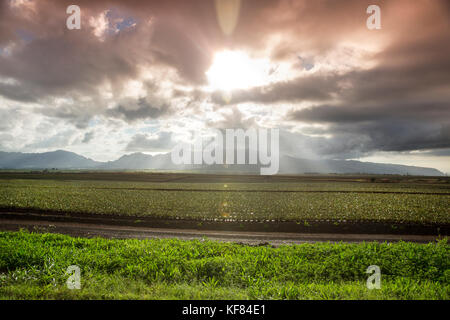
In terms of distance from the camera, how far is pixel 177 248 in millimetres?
10859

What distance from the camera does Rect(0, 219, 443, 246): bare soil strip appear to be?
16.4 meters

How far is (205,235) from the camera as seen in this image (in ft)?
57.2

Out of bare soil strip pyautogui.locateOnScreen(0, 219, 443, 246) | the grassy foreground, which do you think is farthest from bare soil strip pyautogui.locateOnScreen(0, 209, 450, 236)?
the grassy foreground

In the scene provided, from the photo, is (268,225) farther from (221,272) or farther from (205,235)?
(221,272)

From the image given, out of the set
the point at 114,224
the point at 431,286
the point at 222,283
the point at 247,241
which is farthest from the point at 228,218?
the point at 431,286

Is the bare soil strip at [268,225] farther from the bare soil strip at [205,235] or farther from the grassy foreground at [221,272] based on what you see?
the grassy foreground at [221,272]

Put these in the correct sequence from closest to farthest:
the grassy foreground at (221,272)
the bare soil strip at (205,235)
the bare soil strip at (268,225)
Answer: the grassy foreground at (221,272) < the bare soil strip at (205,235) < the bare soil strip at (268,225)

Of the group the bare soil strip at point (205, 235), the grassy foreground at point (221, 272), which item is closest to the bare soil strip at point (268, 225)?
the bare soil strip at point (205, 235)

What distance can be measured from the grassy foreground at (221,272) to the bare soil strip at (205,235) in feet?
17.9

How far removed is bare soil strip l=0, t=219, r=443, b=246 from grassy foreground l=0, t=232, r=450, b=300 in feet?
17.9

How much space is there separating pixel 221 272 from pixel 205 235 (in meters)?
9.55

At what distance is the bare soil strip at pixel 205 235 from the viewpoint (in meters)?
16.4

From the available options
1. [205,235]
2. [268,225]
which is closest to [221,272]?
[205,235]
